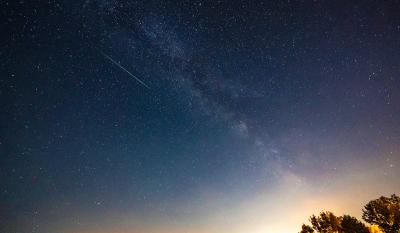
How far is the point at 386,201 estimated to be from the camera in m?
47.3

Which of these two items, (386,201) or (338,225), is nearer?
(386,201)

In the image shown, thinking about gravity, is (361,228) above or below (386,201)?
below

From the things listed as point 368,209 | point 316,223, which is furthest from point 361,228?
point 316,223

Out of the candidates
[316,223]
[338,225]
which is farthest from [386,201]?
[316,223]

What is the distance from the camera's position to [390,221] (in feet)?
149

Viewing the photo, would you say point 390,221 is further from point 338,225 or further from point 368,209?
point 338,225

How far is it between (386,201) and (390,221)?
128 inches

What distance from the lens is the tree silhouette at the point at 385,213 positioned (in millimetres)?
44906

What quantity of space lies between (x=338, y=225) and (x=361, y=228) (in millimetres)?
4542

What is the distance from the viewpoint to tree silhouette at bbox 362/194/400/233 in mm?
44906

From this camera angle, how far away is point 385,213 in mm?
46062

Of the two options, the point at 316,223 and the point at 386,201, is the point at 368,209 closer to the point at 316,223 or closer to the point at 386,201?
the point at 386,201

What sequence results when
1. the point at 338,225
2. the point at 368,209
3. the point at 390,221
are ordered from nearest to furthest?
the point at 390,221 < the point at 368,209 < the point at 338,225

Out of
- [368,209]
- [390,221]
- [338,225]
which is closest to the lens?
[390,221]
